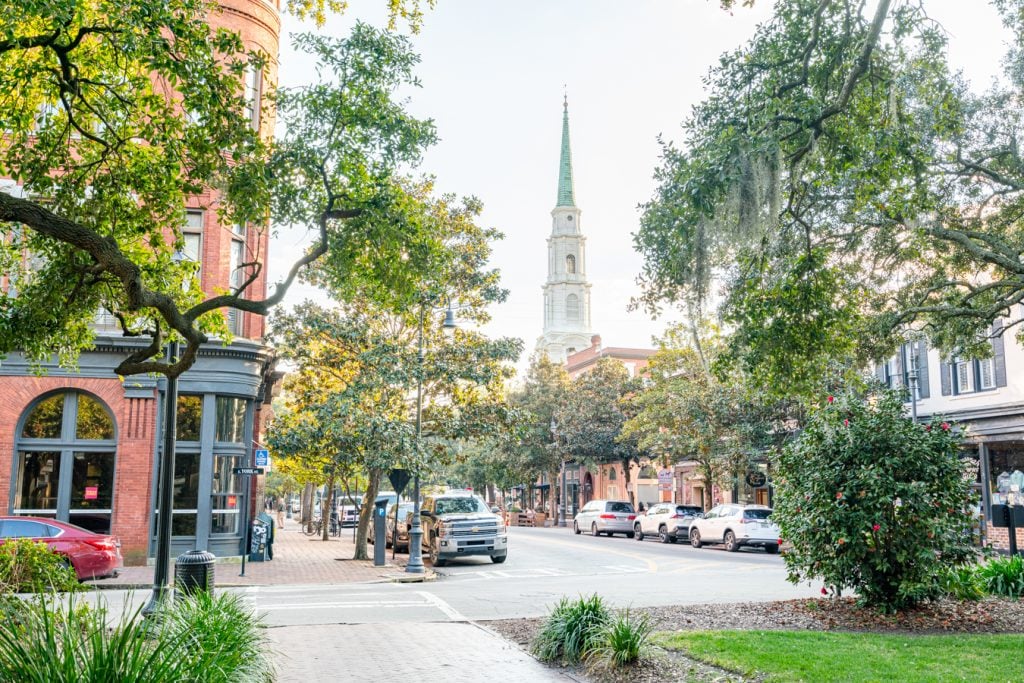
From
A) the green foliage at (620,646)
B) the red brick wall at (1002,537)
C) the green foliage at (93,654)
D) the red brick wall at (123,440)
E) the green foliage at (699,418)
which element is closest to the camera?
the green foliage at (93,654)

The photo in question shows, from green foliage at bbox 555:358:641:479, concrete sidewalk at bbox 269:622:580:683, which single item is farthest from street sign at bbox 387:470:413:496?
green foliage at bbox 555:358:641:479

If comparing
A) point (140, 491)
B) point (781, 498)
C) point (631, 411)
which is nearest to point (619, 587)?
point (781, 498)

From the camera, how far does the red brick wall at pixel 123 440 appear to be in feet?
71.6

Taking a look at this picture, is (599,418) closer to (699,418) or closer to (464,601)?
(699,418)

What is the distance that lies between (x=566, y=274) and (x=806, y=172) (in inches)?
3902

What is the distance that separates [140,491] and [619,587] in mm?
12189

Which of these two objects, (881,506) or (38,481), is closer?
(881,506)

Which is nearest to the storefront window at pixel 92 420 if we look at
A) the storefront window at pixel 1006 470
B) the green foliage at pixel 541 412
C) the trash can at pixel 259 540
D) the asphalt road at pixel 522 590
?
the trash can at pixel 259 540

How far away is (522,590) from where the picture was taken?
1703cm

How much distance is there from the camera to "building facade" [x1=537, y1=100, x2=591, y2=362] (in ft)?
354

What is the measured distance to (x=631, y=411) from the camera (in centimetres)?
5141

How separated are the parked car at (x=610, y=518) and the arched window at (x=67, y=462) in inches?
926

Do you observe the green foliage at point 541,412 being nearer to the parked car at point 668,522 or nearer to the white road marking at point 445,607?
the parked car at point 668,522

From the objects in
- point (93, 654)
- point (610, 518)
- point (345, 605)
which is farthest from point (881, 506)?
point (610, 518)
